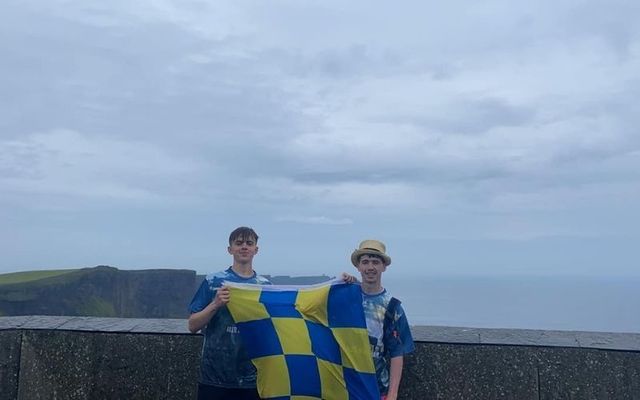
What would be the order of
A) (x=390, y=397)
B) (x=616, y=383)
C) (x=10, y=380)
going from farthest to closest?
1. (x=10, y=380)
2. (x=616, y=383)
3. (x=390, y=397)

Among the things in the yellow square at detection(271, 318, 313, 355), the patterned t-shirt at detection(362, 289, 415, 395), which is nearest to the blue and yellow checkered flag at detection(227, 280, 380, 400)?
the yellow square at detection(271, 318, 313, 355)

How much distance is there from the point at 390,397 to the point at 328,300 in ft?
2.43

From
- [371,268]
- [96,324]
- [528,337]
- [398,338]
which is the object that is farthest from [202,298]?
[528,337]

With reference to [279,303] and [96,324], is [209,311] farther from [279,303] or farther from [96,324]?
[96,324]

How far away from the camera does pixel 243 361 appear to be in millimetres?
4711

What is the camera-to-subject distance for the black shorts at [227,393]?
4.64m

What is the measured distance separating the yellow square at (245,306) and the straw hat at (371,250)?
27.1 inches

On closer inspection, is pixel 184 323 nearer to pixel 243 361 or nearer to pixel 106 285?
pixel 243 361

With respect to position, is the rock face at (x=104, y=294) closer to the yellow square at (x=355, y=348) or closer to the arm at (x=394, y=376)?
the yellow square at (x=355, y=348)

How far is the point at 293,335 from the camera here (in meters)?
4.71

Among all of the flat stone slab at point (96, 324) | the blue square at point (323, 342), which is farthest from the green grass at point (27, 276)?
the blue square at point (323, 342)

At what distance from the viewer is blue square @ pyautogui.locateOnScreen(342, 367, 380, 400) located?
4.54m

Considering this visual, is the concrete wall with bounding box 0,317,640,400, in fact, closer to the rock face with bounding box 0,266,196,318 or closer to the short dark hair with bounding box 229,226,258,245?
the short dark hair with bounding box 229,226,258,245

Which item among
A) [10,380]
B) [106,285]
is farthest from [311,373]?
[106,285]
